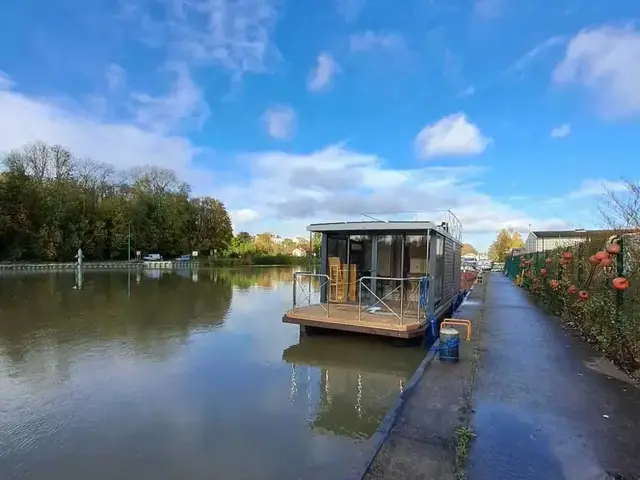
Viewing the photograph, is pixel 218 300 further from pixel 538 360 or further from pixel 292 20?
pixel 538 360

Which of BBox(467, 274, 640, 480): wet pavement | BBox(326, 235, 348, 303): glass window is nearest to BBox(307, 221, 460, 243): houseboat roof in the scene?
BBox(326, 235, 348, 303): glass window

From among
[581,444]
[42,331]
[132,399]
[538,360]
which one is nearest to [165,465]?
[132,399]

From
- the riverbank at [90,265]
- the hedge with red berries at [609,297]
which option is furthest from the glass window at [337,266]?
the riverbank at [90,265]

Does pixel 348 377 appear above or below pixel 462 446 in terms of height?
below

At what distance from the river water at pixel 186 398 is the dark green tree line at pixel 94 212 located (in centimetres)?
3071

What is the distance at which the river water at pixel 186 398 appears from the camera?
378 cm

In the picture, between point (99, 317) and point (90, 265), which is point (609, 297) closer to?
point (99, 317)

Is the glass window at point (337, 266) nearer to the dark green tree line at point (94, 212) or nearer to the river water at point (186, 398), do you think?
the river water at point (186, 398)

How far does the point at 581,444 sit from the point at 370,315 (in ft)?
17.2

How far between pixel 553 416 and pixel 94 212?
4513 centimetres

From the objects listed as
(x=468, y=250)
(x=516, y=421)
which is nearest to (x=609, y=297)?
(x=516, y=421)

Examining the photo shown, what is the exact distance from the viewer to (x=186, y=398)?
5.33 meters

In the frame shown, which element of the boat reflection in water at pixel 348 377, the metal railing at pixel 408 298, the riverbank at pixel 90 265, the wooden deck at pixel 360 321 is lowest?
the boat reflection in water at pixel 348 377

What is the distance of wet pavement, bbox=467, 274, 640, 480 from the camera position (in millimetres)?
2984
